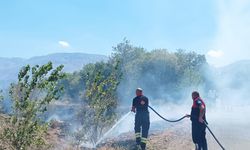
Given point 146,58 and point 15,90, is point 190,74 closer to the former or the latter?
point 146,58

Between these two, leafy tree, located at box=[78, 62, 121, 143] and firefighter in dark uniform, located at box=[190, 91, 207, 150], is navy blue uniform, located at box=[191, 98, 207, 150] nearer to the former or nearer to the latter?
firefighter in dark uniform, located at box=[190, 91, 207, 150]

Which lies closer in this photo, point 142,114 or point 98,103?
point 142,114

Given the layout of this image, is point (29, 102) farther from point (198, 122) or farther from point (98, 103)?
point (98, 103)

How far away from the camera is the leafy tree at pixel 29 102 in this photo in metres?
6.37

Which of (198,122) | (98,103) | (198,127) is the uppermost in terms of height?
(98,103)

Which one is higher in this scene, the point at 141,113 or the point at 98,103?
the point at 98,103

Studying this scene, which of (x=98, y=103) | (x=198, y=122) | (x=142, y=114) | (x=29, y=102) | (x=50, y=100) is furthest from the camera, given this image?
(x=98, y=103)

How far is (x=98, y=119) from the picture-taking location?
1179 cm

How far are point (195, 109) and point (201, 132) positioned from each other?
0.61 meters

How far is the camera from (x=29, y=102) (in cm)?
636

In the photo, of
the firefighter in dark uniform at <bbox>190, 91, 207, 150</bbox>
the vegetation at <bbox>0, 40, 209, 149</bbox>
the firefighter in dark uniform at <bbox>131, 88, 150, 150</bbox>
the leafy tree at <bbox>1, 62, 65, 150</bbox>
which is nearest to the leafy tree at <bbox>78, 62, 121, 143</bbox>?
the vegetation at <bbox>0, 40, 209, 149</bbox>

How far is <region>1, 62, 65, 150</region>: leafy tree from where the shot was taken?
6367 mm

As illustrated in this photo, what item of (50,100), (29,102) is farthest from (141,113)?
(29,102)

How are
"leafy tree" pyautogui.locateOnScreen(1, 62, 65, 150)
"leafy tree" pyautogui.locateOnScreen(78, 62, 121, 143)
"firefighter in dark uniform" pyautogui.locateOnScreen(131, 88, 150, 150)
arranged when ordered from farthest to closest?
"leafy tree" pyautogui.locateOnScreen(78, 62, 121, 143) → "firefighter in dark uniform" pyautogui.locateOnScreen(131, 88, 150, 150) → "leafy tree" pyautogui.locateOnScreen(1, 62, 65, 150)
